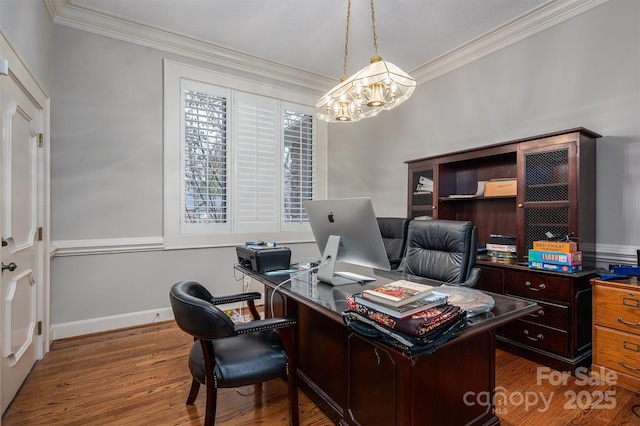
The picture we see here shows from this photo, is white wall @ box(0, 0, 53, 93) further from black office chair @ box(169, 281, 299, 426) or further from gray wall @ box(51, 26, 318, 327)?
black office chair @ box(169, 281, 299, 426)

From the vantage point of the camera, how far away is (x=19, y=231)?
2.10 m

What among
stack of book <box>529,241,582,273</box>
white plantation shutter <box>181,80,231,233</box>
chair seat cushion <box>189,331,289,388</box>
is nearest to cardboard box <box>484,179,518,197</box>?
stack of book <box>529,241,582,273</box>

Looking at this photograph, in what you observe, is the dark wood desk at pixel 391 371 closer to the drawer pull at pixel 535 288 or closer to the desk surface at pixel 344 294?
the desk surface at pixel 344 294

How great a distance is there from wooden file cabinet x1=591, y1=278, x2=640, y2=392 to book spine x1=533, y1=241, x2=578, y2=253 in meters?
0.26

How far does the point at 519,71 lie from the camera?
10.2ft

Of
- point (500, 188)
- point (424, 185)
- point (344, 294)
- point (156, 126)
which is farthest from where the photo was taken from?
point (424, 185)

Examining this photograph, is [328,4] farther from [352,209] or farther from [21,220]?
[21,220]

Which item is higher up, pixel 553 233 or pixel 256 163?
pixel 256 163

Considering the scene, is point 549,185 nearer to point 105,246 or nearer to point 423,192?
point 423,192

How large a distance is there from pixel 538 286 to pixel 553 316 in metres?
0.22

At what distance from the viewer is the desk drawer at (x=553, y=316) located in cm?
227

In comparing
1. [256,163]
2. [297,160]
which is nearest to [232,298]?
[256,163]

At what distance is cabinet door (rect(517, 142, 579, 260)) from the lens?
2.41 metres

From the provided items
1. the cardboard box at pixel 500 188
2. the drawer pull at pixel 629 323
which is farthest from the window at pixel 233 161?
the drawer pull at pixel 629 323
